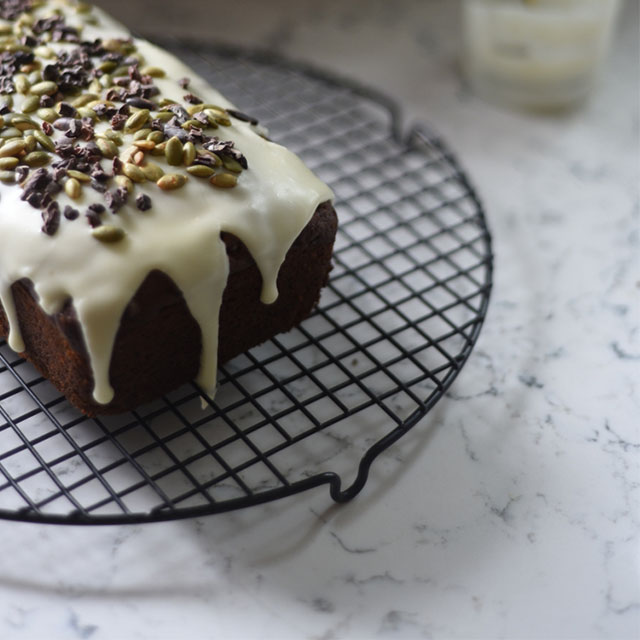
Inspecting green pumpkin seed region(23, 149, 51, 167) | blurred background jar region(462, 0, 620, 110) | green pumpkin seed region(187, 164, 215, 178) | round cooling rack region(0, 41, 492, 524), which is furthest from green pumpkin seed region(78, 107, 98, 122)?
blurred background jar region(462, 0, 620, 110)

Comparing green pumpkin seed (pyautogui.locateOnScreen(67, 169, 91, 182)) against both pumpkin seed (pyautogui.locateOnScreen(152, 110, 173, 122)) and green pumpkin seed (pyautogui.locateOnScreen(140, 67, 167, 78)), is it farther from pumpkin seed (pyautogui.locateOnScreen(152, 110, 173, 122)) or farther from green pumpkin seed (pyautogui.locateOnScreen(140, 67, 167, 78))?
green pumpkin seed (pyautogui.locateOnScreen(140, 67, 167, 78))

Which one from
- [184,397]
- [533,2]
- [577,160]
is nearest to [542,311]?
[577,160]

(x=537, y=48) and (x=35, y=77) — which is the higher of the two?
(x=35, y=77)

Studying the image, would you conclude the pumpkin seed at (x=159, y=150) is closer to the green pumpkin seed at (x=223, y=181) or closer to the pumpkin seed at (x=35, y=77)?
the green pumpkin seed at (x=223, y=181)

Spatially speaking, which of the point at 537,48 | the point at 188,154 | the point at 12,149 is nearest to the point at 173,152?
the point at 188,154

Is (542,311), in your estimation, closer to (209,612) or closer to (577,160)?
(577,160)

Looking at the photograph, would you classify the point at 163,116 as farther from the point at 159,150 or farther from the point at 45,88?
the point at 45,88
